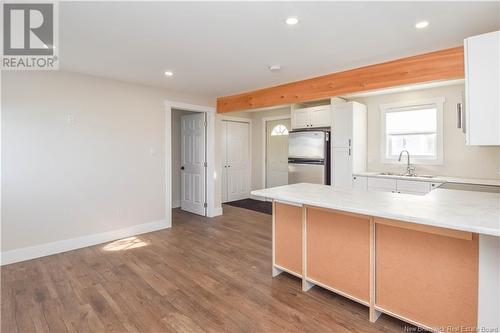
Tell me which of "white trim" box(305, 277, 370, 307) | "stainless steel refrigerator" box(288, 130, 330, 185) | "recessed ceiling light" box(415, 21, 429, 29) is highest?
"recessed ceiling light" box(415, 21, 429, 29)

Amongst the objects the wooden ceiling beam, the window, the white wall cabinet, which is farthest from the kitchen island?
the window

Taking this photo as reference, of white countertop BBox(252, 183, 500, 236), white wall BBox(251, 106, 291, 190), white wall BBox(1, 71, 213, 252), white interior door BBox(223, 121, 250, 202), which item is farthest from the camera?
white wall BBox(251, 106, 291, 190)

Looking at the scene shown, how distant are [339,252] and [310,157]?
8.55ft

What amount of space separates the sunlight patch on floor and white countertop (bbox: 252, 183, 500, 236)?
217 cm

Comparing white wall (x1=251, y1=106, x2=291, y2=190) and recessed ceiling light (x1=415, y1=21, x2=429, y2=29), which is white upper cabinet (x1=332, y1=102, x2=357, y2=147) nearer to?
recessed ceiling light (x1=415, y1=21, x2=429, y2=29)

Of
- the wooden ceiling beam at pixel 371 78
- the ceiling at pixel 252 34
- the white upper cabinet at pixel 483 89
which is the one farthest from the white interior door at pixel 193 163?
the white upper cabinet at pixel 483 89

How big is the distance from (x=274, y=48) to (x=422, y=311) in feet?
8.32

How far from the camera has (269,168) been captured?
664 centimetres

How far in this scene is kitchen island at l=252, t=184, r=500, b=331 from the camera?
60.9 inches

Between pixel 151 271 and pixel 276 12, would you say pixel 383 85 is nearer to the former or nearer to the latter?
pixel 276 12

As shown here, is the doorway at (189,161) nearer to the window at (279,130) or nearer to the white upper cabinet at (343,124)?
the window at (279,130)

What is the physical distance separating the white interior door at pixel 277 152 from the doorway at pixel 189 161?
2.07 m

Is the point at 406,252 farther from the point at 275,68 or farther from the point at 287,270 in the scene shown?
the point at 275,68

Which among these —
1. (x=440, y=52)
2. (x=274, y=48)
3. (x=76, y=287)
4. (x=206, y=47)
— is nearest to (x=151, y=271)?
(x=76, y=287)
